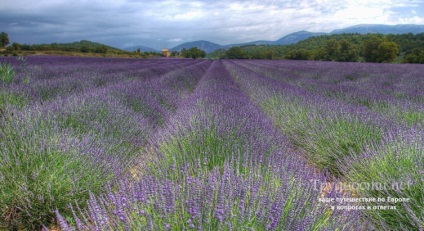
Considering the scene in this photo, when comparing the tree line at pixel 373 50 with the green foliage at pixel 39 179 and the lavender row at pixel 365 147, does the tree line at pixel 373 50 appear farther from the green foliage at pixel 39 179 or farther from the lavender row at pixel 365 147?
the green foliage at pixel 39 179

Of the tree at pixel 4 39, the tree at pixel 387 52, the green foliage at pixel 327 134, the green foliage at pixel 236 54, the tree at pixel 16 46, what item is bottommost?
the green foliage at pixel 327 134

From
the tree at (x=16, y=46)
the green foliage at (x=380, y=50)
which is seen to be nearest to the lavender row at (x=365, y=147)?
the tree at (x=16, y=46)

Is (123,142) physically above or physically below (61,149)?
below

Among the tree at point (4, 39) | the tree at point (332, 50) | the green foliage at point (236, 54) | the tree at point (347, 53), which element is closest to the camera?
the tree at point (4, 39)

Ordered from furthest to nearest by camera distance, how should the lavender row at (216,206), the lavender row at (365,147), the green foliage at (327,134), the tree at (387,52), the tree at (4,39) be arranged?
the tree at (4,39)
the tree at (387,52)
the green foliage at (327,134)
the lavender row at (365,147)
the lavender row at (216,206)

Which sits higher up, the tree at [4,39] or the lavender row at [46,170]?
the tree at [4,39]

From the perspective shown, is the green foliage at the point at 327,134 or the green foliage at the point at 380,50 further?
the green foliage at the point at 380,50

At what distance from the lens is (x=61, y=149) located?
8.47 ft

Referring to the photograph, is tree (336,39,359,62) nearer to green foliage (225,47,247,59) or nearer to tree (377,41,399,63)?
tree (377,41,399,63)

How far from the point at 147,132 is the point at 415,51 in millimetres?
43634

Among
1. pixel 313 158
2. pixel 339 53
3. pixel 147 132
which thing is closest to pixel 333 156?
pixel 313 158

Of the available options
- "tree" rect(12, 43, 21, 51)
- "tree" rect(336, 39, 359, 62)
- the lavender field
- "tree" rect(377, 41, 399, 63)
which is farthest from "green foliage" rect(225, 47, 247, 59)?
the lavender field

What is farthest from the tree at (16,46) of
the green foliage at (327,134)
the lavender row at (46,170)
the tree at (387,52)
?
the tree at (387,52)

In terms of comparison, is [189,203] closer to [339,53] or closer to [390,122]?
[390,122]
